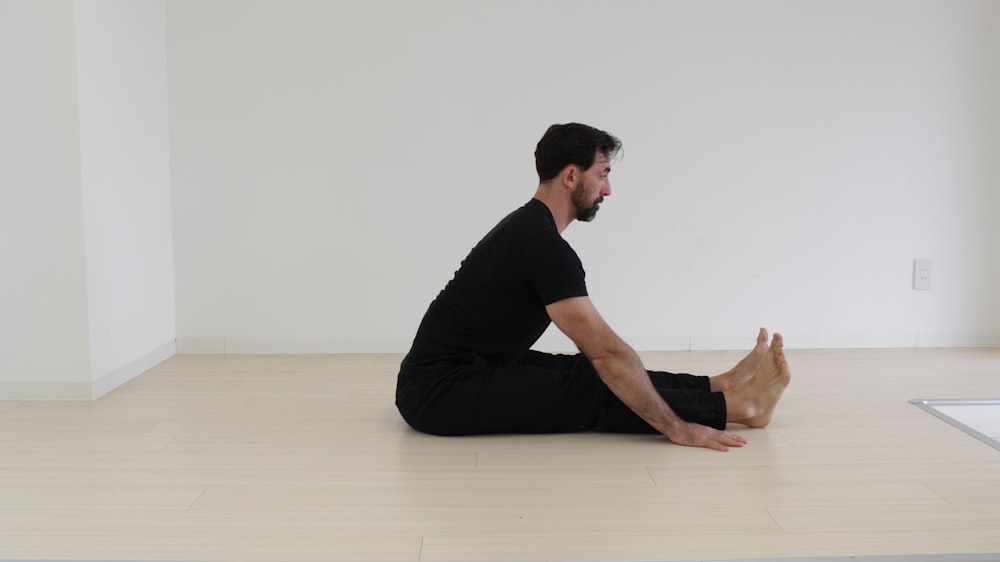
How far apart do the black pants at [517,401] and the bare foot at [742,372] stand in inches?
9.3

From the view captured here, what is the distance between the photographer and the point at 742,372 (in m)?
2.95

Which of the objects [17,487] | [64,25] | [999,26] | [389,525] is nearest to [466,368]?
[389,525]

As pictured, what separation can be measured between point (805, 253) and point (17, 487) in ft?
10.6

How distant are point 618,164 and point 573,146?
1.53 m

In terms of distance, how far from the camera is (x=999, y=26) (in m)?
4.12

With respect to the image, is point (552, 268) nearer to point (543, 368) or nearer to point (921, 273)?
point (543, 368)

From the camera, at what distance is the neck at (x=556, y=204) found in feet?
8.77

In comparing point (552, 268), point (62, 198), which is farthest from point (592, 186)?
point (62, 198)

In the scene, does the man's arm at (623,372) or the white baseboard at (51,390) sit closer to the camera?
the man's arm at (623,372)

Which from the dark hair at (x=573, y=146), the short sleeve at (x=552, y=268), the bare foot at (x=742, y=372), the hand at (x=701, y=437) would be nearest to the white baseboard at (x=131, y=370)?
the short sleeve at (x=552, y=268)

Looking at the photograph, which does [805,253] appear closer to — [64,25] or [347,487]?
[347,487]

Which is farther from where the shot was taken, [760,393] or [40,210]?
[40,210]

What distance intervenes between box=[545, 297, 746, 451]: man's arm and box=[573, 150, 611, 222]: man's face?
303mm

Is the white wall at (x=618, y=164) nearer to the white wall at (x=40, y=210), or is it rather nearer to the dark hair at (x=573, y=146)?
the white wall at (x=40, y=210)
